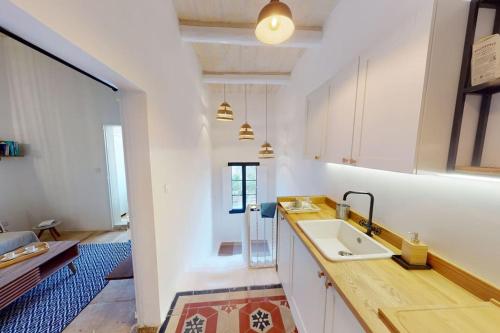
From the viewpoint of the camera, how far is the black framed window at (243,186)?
5.48 metres

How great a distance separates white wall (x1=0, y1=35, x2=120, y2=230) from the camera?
351cm

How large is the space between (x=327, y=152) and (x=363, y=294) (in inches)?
48.3

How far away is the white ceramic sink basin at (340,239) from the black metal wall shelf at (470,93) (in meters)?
0.68

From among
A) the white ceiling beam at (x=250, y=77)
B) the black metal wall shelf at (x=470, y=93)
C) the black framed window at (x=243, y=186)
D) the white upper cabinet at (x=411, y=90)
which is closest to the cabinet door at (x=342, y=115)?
the white upper cabinet at (x=411, y=90)

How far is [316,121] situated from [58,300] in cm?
352

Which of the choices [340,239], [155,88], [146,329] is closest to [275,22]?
[155,88]

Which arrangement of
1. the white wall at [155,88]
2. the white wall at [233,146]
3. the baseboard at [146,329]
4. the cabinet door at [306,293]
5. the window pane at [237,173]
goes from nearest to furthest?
1. the white wall at [155,88]
2. the cabinet door at [306,293]
3. the baseboard at [146,329]
4. the white wall at [233,146]
5. the window pane at [237,173]

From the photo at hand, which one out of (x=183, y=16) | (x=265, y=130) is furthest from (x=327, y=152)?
(x=265, y=130)

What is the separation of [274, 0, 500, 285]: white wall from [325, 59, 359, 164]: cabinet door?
10.1 inches

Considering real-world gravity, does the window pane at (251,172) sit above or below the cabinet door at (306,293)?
above

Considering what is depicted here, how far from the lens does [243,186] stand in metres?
5.56

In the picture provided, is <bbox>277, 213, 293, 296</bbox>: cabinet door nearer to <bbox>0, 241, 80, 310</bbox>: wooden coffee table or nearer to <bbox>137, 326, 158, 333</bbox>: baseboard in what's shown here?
<bbox>137, 326, 158, 333</bbox>: baseboard

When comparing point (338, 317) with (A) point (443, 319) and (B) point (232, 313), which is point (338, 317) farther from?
(B) point (232, 313)

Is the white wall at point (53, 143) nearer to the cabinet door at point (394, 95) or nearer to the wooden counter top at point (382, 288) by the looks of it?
the cabinet door at point (394, 95)
